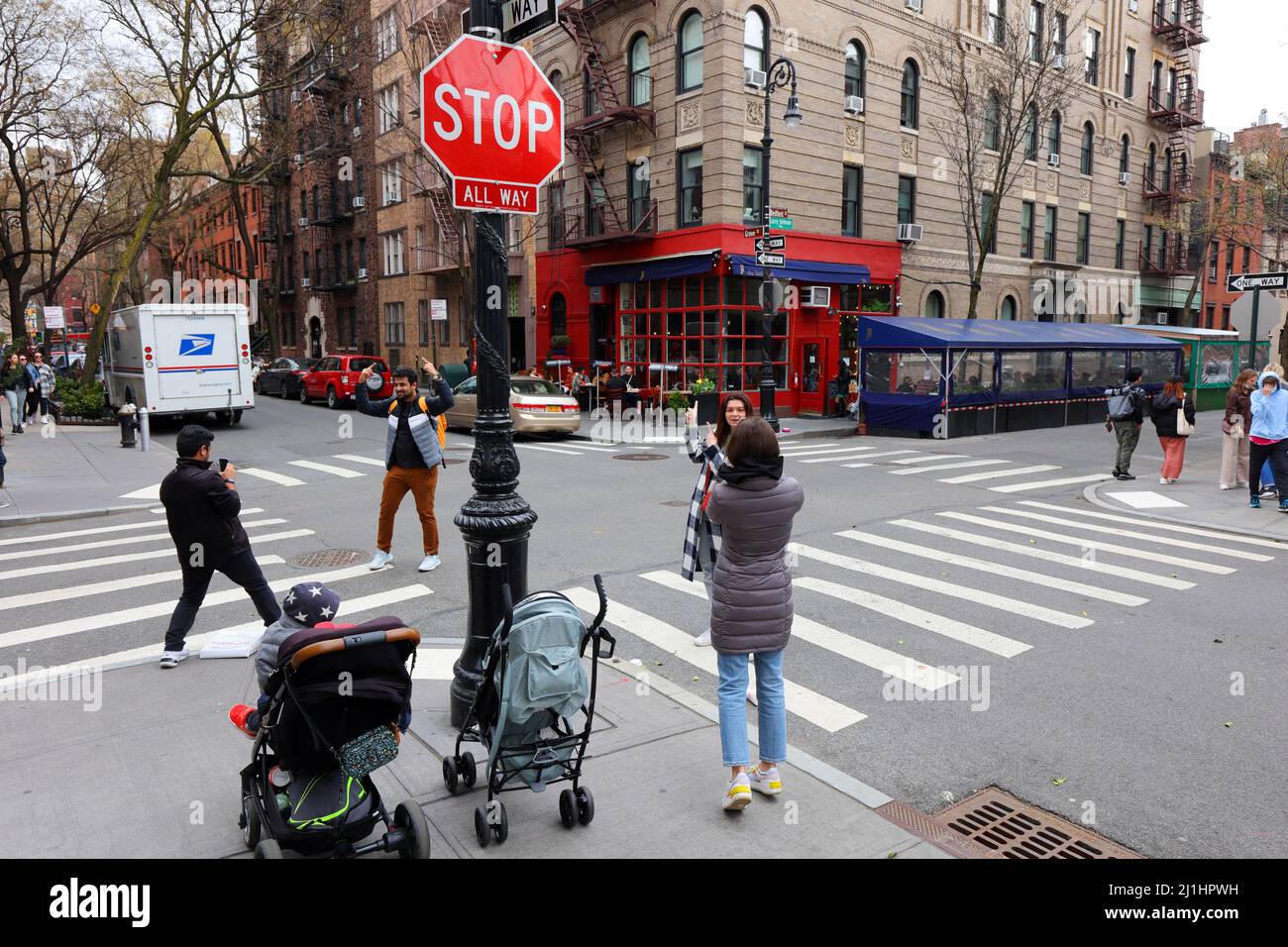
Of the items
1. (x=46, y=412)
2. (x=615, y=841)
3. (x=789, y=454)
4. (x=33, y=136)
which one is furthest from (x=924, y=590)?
(x=33, y=136)

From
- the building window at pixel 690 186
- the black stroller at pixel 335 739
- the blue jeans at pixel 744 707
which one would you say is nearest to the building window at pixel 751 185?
the building window at pixel 690 186

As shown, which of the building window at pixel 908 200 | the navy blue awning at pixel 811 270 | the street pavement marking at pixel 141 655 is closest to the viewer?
the street pavement marking at pixel 141 655

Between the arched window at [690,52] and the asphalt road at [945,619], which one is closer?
the asphalt road at [945,619]

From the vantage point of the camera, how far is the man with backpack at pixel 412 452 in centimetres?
886

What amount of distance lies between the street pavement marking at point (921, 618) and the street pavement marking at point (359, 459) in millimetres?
10590

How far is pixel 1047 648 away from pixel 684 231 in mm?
21183

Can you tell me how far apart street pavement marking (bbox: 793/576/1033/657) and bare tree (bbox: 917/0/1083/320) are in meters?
23.1

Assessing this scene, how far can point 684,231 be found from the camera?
85.9 feet

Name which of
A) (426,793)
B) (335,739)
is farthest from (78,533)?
(335,739)

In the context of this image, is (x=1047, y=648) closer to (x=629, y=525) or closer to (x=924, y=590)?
(x=924, y=590)

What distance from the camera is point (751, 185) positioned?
85.1 feet

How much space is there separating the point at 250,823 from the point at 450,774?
90cm

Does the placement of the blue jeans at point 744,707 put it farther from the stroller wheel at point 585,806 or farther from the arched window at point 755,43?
the arched window at point 755,43

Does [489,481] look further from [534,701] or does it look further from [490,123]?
[490,123]
